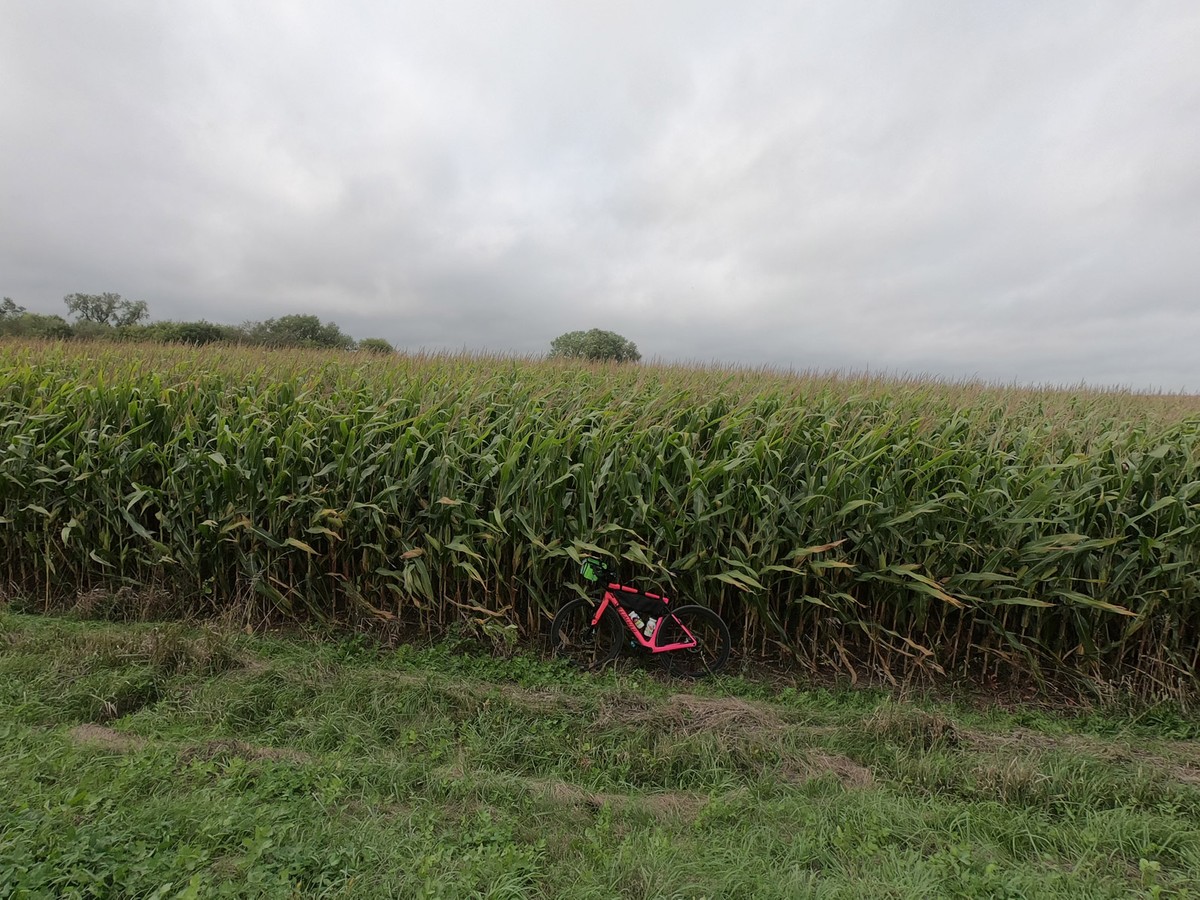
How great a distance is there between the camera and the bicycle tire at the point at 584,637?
3.79 m

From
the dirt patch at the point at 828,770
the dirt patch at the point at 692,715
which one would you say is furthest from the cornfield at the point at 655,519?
the dirt patch at the point at 828,770

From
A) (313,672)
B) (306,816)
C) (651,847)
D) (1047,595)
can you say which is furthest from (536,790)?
(1047,595)

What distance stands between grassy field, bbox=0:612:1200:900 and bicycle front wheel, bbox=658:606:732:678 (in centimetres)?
19

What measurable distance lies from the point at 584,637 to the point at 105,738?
2.64 meters

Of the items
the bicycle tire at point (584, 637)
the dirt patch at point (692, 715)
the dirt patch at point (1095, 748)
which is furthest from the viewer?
the bicycle tire at point (584, 637)

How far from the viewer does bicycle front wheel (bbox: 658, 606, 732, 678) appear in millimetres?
3705

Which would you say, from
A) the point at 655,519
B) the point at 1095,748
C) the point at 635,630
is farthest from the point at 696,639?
the point at 1095,748

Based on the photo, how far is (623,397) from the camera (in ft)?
17.6

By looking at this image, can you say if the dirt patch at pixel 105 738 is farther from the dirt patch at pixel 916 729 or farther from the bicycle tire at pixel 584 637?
the dirt patch at pixel 916 729

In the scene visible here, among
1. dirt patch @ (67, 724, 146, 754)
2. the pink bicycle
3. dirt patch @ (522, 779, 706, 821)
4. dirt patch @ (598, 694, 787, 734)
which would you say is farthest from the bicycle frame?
dirt patch @ (67, 724, 146, 754)

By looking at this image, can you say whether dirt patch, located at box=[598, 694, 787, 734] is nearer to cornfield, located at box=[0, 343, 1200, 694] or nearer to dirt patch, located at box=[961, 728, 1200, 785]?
cornfield, located at box=[0, 343, 1200, 694]

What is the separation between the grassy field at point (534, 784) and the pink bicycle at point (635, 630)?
0.23 metres

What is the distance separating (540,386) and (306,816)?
4.24 metres

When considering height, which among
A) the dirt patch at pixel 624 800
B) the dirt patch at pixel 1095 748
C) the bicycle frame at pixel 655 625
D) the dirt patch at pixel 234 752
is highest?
the bicycle frame at pixel 655 625
